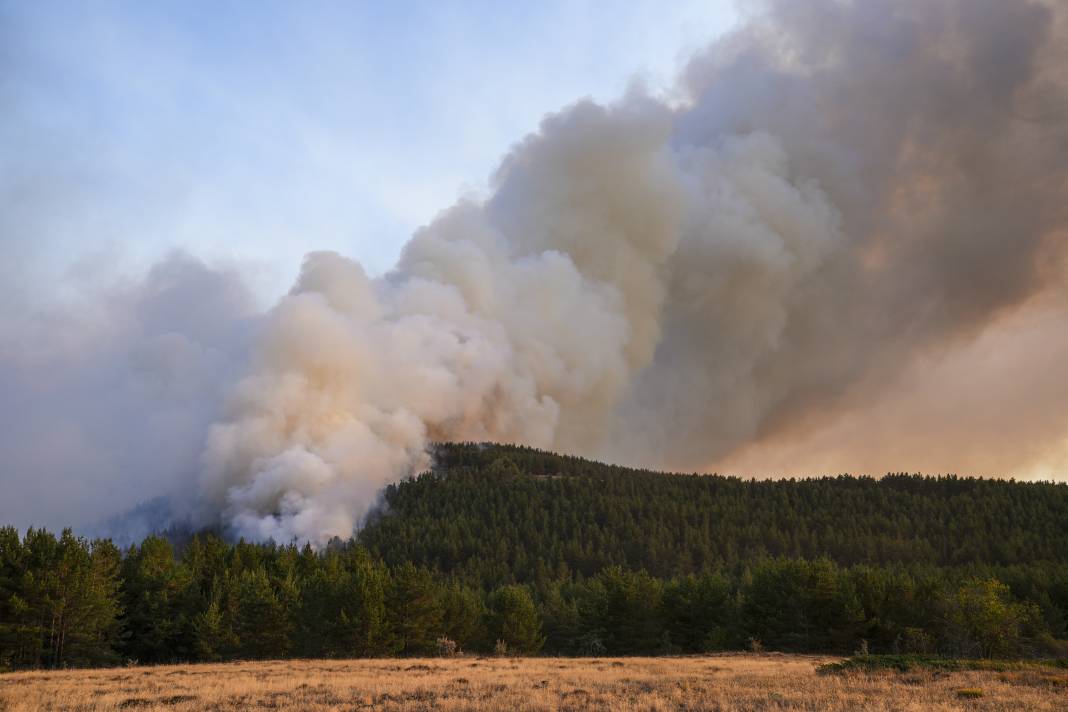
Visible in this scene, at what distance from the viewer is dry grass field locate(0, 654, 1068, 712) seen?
25656 millimetres

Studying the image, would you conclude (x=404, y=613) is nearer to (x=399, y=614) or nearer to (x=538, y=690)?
(x=399, y=614)

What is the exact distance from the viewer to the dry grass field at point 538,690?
25.7 meters

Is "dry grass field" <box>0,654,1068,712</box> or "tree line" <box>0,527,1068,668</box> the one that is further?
"tree line" <box>0,527,1068,668</box>

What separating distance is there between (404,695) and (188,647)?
53959 mm

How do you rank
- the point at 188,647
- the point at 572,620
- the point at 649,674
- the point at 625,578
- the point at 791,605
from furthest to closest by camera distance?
the point at 572,620, the point at 625,578, the point at 791,605, the point at 188,647, the point at 649,674

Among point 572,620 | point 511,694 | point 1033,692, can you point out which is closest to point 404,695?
point 511,694

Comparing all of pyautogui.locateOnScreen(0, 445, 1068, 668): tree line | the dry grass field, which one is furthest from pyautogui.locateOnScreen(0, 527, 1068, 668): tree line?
the dry grass field

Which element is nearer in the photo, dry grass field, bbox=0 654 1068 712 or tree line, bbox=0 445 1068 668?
dry grass field, bbox=0 654 1068 712

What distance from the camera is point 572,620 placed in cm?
10500

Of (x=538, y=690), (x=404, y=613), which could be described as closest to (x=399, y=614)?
(x=404, y=613)

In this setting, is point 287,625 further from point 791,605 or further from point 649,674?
point 791,605

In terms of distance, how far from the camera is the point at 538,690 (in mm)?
30703

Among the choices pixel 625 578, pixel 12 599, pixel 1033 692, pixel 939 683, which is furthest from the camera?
pixel 625 578

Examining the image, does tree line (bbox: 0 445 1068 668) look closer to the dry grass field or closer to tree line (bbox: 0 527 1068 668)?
tree line (bbox: 0 527 1068 668)
